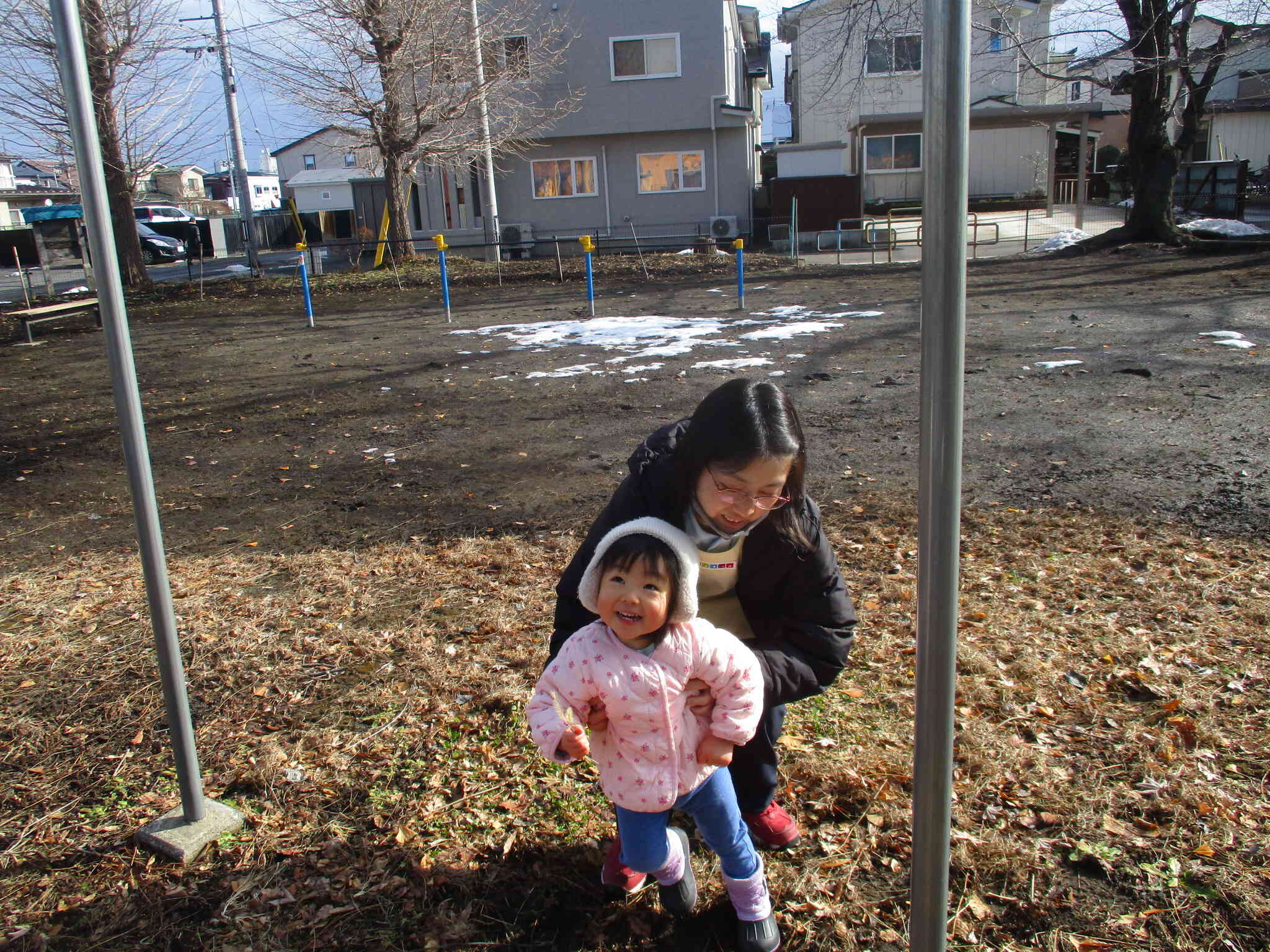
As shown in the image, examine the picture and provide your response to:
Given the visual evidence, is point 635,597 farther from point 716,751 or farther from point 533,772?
point 533,772

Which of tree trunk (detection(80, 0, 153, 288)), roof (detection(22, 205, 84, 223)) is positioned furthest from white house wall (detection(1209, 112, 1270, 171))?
roof (detection(22, 205, 84, 223))

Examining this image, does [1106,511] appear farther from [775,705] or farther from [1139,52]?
[1139,52]

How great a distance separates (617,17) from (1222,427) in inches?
944

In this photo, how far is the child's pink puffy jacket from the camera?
1953 millimetres

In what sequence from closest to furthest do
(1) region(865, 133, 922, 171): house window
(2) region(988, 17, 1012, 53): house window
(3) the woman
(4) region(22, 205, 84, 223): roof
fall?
(3) the woman, (2) region(988, 17, 1012, 53): house window, (1) region(865, 133, 922, 171): house window, (4) region(22, 205, 84, 223): roof

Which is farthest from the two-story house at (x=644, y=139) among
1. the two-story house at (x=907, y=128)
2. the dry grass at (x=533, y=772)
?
the dry grass at (x=533, y=772)

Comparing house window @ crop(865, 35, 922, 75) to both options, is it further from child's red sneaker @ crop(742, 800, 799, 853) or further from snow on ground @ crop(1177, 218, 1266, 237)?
child's red sneaker @ crop(742, 800, 799, 853)

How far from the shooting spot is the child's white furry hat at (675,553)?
191 centimetres

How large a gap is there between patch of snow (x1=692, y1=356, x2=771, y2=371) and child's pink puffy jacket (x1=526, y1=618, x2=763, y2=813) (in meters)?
7.52

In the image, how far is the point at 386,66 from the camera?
2098 centimetres

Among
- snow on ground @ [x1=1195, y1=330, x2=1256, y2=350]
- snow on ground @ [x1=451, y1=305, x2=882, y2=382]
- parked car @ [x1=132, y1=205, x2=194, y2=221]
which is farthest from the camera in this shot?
parked car @ [x1=132, y1=205, x2=194, y2=221]

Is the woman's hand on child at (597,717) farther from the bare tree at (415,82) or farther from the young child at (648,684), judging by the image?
the bare tree at (415,82)

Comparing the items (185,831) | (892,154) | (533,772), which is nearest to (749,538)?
(533,772)

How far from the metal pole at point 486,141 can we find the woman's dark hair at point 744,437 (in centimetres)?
1972
